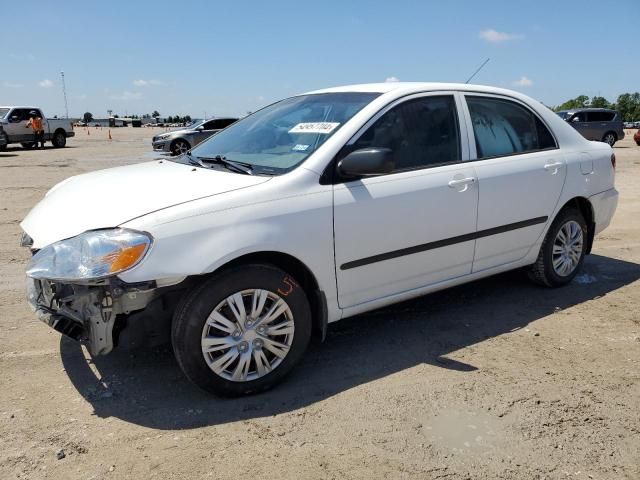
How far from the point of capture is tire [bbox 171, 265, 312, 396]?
2846 millimetres

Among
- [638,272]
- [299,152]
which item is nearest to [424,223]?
[299,152]

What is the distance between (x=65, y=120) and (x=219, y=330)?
25.7 meters

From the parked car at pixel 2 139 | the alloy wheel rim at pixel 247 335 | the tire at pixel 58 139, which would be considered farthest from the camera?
the tire at pixel 58 139

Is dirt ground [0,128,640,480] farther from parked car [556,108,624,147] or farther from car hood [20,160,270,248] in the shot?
parked car [556,108,624,147]

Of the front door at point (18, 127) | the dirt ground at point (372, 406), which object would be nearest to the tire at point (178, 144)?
the front door at point (18, 127)

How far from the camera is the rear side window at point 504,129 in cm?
408

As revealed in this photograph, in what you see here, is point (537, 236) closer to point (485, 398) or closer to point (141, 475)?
point (485, 398)

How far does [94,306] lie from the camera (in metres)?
2.75

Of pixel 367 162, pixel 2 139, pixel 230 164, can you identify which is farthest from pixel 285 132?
pixel 2 139

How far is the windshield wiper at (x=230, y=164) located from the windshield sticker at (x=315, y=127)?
17.8 inches

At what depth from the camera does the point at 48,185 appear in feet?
35.9

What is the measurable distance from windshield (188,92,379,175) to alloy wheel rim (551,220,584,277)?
219cm

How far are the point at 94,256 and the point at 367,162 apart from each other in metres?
1.56

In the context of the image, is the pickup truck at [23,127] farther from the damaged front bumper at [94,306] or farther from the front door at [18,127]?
the damaged front bumper at [94,306]
